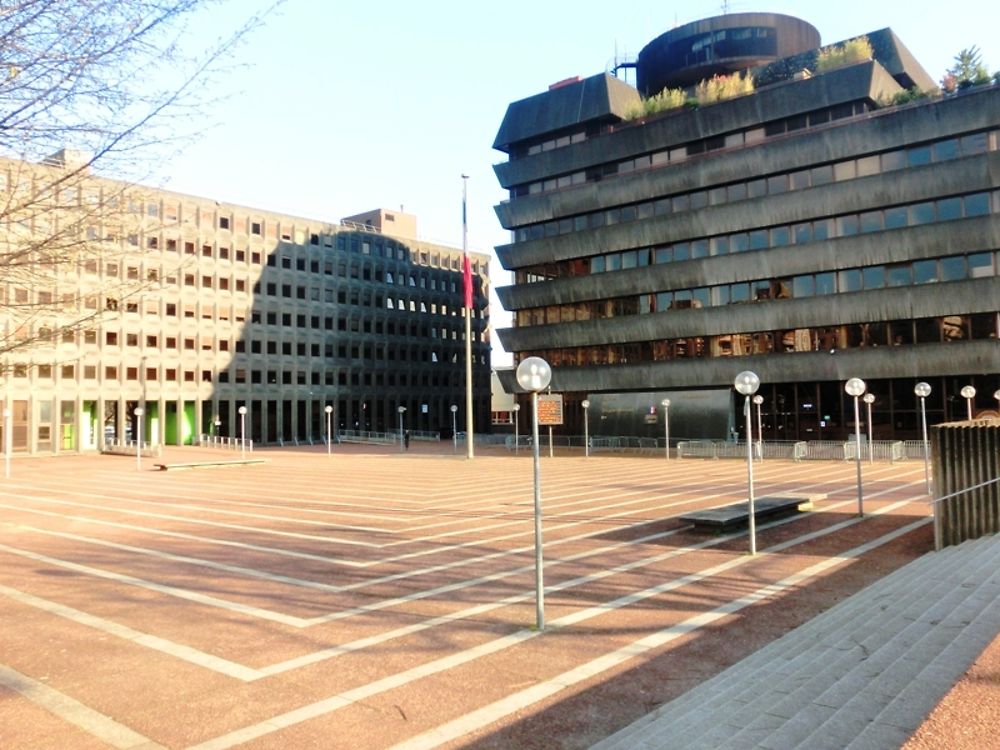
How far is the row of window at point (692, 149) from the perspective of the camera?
49.0 m

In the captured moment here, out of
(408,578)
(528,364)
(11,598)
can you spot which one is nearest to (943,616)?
(528,364)

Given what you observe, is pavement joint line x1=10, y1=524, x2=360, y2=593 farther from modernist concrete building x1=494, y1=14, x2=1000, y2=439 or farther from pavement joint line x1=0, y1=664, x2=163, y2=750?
modernist concrete building x1=494, y1=14, x2=1000, y2=439

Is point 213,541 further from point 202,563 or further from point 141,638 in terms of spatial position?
point 141,638

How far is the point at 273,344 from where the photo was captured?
258 feet

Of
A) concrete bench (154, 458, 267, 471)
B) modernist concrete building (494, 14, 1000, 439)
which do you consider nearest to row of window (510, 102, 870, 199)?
modernist concrete building (494, 14, 1000, 439)

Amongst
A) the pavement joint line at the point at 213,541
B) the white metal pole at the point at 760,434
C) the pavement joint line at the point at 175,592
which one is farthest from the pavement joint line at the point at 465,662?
the white metal pole at the point at 760,434

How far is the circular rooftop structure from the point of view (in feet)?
196

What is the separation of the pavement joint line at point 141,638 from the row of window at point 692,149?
2033 inches

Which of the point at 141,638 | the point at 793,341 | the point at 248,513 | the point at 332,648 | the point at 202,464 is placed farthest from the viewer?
the point at 793,341

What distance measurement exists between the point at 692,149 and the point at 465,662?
53.5m

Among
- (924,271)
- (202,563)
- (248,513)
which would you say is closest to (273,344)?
(248,513)

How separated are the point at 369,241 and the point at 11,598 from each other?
81.2 metres

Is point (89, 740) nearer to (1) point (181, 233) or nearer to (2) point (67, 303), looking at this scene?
(2) point (67, 303)

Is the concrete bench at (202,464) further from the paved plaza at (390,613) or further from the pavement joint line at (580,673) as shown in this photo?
the pavement joint line at (580,673)
